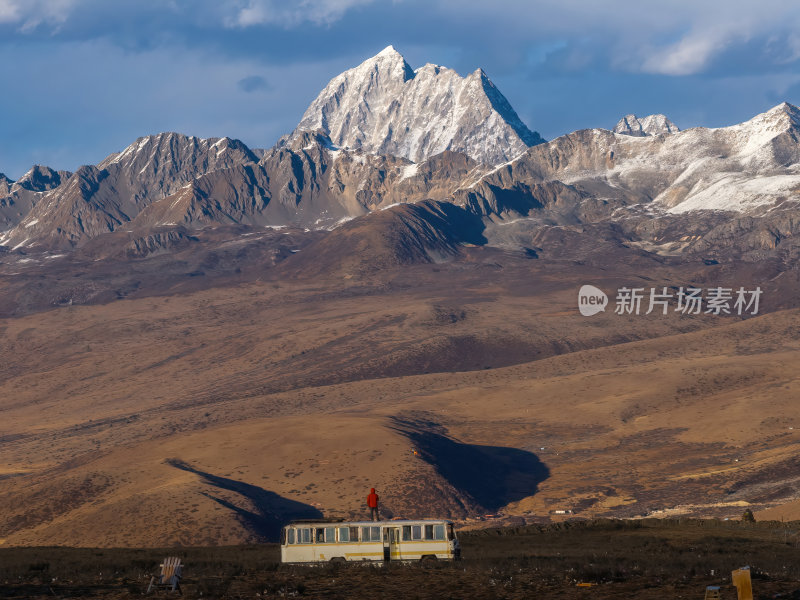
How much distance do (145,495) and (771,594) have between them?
2683 inches

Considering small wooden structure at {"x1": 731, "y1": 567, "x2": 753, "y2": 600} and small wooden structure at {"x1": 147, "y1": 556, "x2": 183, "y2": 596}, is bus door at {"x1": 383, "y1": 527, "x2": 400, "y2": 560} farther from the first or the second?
small wooden structure at {"x1": 731, "y1": 567, "x2": 753, "y2": 600}

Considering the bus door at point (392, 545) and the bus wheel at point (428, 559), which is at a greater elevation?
the bus door at point (392, 545)

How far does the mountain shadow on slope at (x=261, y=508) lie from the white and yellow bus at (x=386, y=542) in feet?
144

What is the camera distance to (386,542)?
37.8 meters

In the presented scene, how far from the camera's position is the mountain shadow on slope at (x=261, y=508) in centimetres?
8404

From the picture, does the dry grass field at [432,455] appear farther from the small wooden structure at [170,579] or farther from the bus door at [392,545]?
the small wooden structure at [170,579]

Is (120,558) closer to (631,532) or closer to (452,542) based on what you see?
(452,542)

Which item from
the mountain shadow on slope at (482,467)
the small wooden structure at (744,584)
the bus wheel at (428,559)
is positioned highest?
the mountain shadow on slope at (482,467)

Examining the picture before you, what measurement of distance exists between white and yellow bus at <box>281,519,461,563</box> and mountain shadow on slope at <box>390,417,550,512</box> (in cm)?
6442

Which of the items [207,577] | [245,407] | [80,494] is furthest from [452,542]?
[245,407]

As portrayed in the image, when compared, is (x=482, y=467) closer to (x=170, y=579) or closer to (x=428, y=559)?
(x=428, y=559)

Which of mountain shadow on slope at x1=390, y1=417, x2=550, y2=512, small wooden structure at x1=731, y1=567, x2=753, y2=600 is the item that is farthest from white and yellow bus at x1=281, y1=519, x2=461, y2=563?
mountain shadow on slope at x1=390, y1=417, x2=550, y2=512

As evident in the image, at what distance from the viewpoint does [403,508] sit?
95062 millimetres

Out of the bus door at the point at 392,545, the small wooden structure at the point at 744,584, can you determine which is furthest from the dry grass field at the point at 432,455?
the small wooden structure at the point at 744,584
